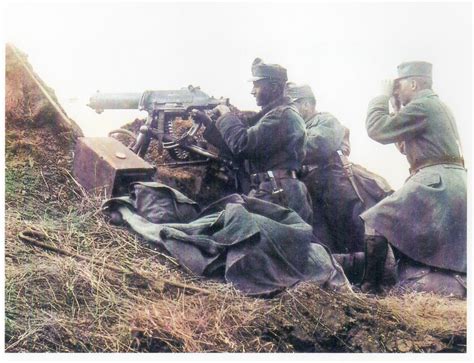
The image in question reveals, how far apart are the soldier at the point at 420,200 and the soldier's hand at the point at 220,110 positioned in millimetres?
1066

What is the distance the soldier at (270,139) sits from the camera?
24.0 feet

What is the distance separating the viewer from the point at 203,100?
750 centimetres

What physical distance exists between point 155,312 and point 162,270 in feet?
1.25

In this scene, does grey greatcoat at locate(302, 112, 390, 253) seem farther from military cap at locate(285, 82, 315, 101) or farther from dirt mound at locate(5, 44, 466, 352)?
dirt mound at locate(5, 44, 466, 352)

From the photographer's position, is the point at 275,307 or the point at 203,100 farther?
the point at 203,100

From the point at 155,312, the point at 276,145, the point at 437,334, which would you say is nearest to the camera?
the point at 155,312

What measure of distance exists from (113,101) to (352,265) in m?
2.16

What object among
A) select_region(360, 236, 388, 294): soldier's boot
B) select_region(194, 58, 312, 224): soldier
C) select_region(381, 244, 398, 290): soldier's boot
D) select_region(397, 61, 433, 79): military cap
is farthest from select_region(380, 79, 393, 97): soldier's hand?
select_region(381, 244, 398, 290): soldier's boot

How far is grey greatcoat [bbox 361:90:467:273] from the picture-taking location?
720cm

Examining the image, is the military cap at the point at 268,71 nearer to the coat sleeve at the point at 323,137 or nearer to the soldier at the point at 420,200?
the coat sleeve at the point at 323,137

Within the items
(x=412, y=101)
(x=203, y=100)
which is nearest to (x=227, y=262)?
(x=203, y=100)

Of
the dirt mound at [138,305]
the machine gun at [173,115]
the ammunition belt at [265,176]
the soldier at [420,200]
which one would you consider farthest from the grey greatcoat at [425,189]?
the machine gun at [173,115]

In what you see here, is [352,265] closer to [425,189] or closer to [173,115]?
[425,189]

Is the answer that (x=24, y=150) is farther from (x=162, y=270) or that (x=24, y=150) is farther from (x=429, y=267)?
(x=429, y=267)
